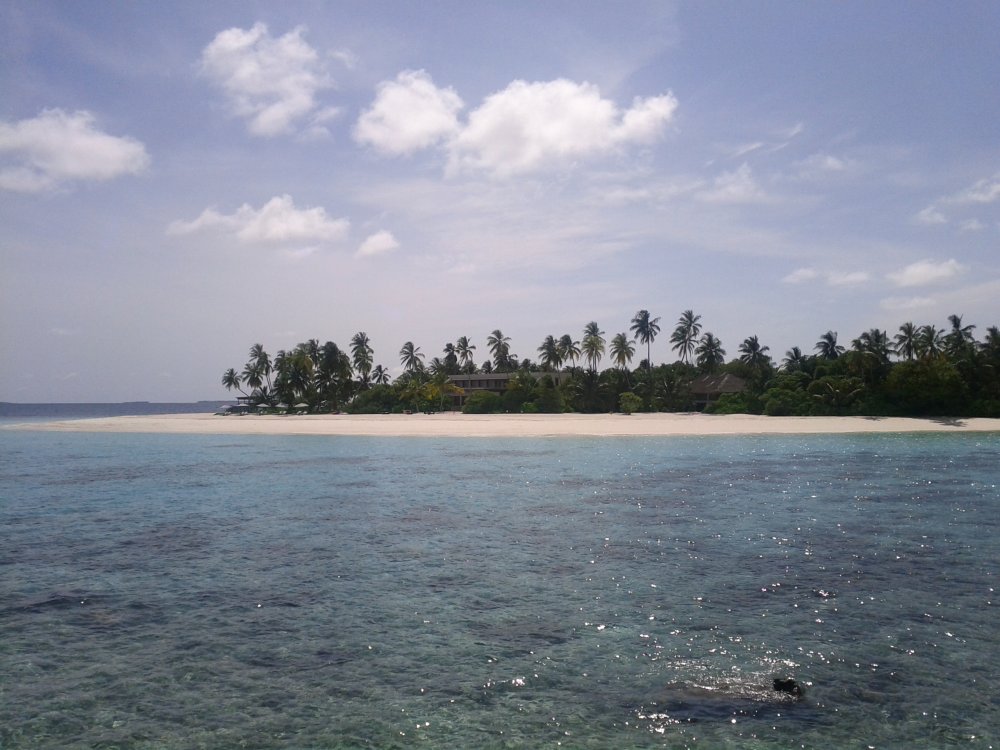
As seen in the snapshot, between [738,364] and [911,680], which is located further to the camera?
[738,364]

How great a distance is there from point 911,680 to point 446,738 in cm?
585

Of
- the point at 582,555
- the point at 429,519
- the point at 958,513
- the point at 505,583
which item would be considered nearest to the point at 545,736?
the point at 505,583

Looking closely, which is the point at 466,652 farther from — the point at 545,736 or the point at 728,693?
the point at 728,693

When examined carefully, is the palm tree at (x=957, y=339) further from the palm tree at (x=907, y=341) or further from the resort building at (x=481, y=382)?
the resort building at (x=481, y=382)

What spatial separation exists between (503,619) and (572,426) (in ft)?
182

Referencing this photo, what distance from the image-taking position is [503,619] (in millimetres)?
10992

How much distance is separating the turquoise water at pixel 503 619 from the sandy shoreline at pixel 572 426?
3586cm

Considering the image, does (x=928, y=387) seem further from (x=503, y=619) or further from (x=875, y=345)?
(x=503, y=619)

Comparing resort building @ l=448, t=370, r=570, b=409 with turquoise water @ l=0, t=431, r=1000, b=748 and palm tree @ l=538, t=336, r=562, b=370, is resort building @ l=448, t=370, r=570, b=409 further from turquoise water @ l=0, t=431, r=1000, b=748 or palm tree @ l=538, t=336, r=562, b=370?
turquoise water @ l=0, t=431, r=1000, b=748

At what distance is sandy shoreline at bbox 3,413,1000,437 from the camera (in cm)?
5903

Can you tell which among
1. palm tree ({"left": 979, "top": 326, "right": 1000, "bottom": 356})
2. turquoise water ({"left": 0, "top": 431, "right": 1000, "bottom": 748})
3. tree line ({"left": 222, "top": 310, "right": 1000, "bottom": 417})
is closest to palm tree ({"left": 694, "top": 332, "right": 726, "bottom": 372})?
tree line ({"left": 222, "top": 310, "right": 1000, "bottom": 417})

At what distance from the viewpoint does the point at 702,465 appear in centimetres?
3475

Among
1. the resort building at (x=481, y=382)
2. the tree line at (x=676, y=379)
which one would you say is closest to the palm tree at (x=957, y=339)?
the tree line at (x=676, y=379)

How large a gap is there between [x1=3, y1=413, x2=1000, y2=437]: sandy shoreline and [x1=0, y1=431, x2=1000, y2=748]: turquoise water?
118ft
